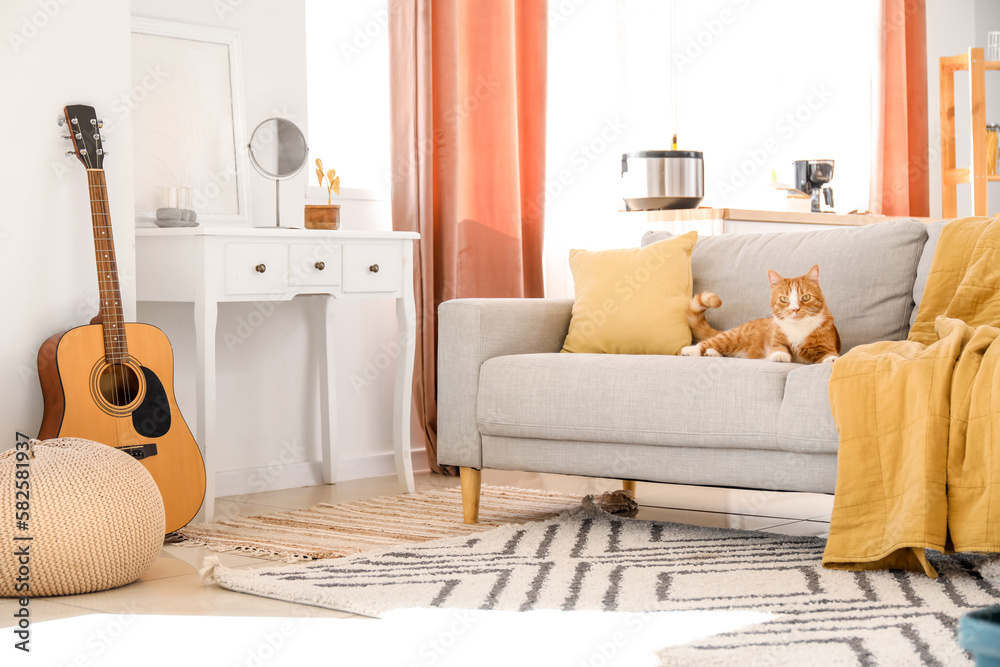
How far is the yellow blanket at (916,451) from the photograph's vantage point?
6.34ft

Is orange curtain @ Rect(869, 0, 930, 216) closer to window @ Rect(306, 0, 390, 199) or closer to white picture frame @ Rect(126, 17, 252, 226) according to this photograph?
window @ Rect(306, 0, 390, 199)

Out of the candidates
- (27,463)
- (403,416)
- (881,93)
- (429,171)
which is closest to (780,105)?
(881,93)

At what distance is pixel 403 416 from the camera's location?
3338 mm

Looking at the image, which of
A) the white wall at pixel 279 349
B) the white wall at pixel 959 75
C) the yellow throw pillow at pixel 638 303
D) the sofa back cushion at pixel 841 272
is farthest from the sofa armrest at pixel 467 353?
the white wall at pixel 959 75

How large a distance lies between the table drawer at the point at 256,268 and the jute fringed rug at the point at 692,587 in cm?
90

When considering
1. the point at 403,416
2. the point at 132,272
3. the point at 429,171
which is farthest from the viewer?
the point at 429,171

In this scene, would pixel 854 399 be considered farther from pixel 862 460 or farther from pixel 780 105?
pixel 780 105

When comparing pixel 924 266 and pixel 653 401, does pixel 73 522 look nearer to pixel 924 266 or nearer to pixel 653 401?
pixel 653 401

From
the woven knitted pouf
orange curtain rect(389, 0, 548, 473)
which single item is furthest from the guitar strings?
orange curtain rect(389, 0, 548, 473)

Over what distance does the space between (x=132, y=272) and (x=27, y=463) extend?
81 cm

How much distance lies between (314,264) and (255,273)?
0.63 feet

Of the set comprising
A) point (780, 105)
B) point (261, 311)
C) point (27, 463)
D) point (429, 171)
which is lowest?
point (27, 463)

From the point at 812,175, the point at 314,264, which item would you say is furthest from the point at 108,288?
the point at 812,175

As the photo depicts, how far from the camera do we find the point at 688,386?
7.77 ft
